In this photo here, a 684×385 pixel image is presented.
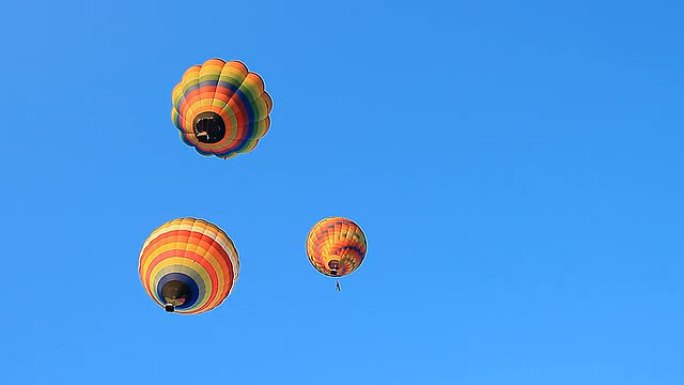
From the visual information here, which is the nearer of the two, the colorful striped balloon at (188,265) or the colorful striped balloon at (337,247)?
the colorful striped balloon at (188,265)

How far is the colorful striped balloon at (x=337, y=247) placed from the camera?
34.8 meters

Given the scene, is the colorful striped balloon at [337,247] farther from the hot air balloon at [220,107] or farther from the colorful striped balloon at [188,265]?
the colorful striped balloon at [188,265]

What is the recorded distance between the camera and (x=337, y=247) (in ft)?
114

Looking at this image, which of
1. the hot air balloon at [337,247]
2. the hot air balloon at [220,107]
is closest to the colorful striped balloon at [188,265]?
the hot air balloon at [220,107]

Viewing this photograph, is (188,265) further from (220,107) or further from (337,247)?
(337,247)

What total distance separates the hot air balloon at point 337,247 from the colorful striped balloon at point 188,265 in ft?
30.9

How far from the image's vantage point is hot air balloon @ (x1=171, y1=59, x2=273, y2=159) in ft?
92.9

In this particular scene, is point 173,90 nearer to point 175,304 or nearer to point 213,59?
point 213,59

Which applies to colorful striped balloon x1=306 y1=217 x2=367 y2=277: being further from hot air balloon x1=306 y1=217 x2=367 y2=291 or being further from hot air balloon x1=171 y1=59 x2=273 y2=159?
hot air balloon x1=171 y1=59 x2=273 y2=159

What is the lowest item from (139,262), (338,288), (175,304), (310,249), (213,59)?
(175,304)

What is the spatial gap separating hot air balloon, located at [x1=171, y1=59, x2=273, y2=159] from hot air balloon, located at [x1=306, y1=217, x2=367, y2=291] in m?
7.58

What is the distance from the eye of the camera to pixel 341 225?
35.8 m

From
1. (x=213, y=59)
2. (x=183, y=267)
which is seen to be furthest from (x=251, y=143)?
(x=183, y=267)

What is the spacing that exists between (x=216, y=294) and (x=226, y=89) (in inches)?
356
